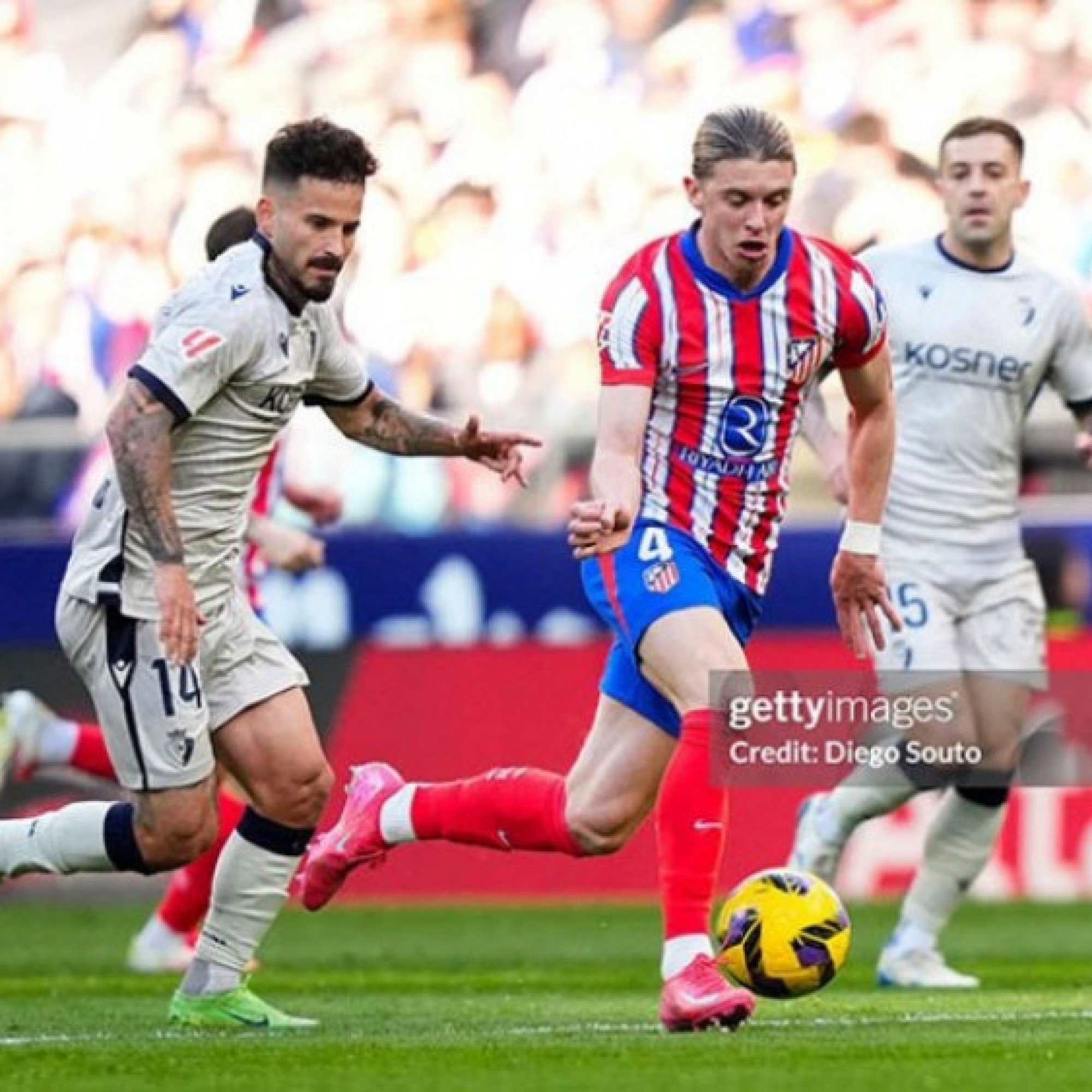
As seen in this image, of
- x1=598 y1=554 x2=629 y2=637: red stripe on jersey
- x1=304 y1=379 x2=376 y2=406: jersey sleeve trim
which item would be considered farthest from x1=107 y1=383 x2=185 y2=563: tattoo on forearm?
x1=598 y1=554 x2=629 y2=637: red stripe on jersey

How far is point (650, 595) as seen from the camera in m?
7.07

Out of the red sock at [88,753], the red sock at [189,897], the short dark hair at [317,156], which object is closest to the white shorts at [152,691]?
the short dark hair at [317,156]

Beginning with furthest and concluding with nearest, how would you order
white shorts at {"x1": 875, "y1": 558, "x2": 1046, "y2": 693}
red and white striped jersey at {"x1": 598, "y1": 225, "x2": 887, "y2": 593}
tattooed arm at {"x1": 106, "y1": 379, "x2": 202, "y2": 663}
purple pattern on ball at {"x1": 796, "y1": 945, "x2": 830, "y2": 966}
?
white shorts at {"x1": 875, "y1": 558, "x2": 1046, "y2": 693}, red and white striped jersey at {"x1": 598, "y1": 225, "x2": 887, "y2": 593}, purple pattern on ball at {"x1": 796, "y1": 945, "x2": 830, "y2": 966}, tattooed arm at {"x1": 106, "y1": 379, "x2": 202, "y2": 663}

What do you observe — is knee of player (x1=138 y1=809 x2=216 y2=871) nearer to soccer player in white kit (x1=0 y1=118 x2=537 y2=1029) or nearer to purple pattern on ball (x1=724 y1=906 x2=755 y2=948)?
soccer player in white kit (x1=0 y1=118 x2=537 y2=1029)

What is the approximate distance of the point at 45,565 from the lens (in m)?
13.4

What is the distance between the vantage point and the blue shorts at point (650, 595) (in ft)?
23.2

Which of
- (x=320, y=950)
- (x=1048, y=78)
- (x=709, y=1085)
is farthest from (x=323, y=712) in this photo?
(x=709, y=1085)

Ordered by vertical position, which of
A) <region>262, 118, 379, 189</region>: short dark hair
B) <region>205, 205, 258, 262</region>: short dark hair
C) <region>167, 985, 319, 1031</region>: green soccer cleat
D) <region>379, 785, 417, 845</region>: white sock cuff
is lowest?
<region>167, 985, 319, 1031</region>: green soccer cleat

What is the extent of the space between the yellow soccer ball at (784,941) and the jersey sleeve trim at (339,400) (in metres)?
1.73

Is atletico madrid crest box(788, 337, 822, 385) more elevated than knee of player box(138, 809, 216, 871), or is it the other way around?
atletico madrid crest box(788, 337, 822, 385)

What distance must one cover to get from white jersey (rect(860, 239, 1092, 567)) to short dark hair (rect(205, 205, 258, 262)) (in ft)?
7.33

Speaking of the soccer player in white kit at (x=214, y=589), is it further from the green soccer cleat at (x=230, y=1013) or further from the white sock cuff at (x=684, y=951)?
the white sock cuff at (x=684, y=951)

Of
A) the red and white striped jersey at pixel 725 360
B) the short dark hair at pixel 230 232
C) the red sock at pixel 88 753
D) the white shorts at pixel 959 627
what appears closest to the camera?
the red and white striped jersey at pixel 725 360

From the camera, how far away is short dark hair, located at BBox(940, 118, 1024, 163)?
9.68 m
